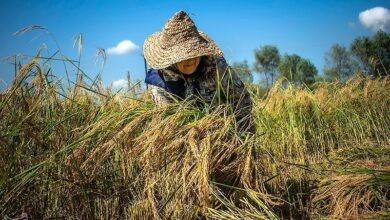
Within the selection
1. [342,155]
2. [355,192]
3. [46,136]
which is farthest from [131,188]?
[342,155]

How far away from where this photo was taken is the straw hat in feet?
7.77

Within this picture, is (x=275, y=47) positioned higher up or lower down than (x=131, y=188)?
higher up

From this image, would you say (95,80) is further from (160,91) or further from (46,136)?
(46,136)

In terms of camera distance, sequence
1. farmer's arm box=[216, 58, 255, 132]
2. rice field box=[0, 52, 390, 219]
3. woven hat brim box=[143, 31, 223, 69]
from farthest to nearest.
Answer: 1. farmer's arm box=[216, 58, 255, 132]
2. woven hat brim box=[143, 31, 223, 69]
3. rice field box=[0, 52, 390, 219]

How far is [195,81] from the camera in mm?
2619

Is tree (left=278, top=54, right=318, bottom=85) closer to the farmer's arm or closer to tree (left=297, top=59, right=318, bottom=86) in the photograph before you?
tree (left=297, top=59, right=318, bottom=86)

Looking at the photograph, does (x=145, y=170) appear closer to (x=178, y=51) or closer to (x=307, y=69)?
(x=178, y=51)

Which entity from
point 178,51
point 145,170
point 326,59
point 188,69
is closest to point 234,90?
point 188,69

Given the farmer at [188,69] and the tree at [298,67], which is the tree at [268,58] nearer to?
the tree at [298,67]

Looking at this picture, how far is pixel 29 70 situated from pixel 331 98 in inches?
143

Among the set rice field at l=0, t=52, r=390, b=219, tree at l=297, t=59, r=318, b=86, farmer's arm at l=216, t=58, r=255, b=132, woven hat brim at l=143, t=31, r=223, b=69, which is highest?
tree at l=297, t=59, r=318, b=86

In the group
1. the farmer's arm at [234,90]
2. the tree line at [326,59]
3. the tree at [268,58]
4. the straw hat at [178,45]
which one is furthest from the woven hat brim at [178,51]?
the tree at [268,58]

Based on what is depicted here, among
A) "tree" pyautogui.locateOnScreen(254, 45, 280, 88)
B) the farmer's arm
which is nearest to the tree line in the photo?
"tree" pyautogui.locateOnScreen(254, 45, 280, 88)

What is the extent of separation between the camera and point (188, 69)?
99.0 inches
